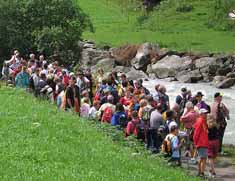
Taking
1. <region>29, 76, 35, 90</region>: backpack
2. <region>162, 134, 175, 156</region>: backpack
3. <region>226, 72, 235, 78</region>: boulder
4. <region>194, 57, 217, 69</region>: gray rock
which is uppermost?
<region>29, 76, 35, 90</region>: backpack

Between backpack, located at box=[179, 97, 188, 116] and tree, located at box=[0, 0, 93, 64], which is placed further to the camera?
tree, located at box=[0, 0, 93, 64]

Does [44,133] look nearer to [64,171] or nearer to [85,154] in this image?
[85,154]

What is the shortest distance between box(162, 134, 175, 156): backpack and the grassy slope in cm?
3775

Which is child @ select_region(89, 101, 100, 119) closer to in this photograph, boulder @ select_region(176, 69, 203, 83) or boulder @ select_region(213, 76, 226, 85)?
boulder @ select_region(213, 76, 226, 85)

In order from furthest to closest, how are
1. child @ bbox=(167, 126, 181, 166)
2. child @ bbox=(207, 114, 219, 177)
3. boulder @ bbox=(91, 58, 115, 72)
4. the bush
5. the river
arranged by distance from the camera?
the bush < boulder @ bbox=(91, 58, 115, 72) < the river < child @ bbox=(207, 114, 219, 177) < child @ bbox=(167, 126, 181, 166)

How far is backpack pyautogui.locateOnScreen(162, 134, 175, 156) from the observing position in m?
19.5

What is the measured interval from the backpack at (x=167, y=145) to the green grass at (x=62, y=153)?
0.50 meters

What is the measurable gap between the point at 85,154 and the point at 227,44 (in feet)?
144

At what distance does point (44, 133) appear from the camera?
19.0 metres

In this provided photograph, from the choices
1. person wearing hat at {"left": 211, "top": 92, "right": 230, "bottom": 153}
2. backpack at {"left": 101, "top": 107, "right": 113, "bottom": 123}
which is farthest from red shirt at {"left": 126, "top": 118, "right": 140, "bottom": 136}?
person wearing hat at {"left": 211, "top": 92, "right": 230, "bottom": 153}

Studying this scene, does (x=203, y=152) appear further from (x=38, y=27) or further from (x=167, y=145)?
(x=38, y=27)

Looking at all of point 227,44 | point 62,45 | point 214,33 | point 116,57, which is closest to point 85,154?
point 62,45

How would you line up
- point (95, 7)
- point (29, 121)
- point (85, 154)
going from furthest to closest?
point (95, 7)
point (29, 121)
point (85, 154)

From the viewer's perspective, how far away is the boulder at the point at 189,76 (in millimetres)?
48500
